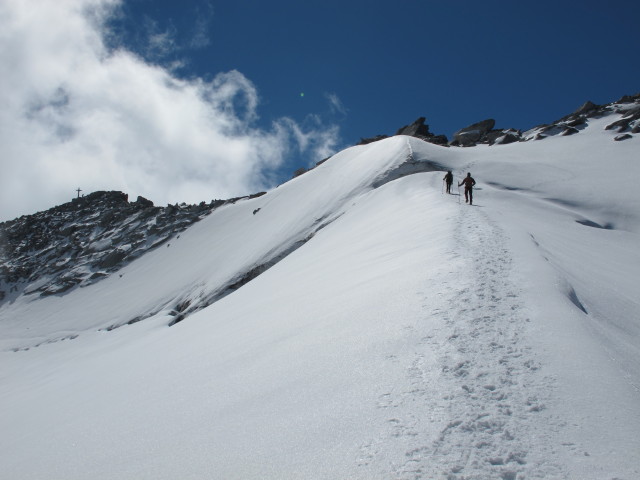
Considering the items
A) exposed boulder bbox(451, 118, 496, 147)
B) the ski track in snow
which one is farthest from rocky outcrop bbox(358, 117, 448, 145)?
the ski track in snow

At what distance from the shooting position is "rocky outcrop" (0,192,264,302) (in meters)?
50.8

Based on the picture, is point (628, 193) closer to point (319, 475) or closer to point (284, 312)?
point (284, 312)

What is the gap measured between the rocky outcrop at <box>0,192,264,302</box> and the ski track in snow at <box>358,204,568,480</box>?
162 ft

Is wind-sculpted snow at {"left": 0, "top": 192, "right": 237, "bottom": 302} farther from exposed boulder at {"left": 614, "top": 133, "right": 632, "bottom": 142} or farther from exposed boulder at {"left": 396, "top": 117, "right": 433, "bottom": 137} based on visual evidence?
exposed boulder at {"left": 614, "top": 133, "right": 632, "bottom": 142}

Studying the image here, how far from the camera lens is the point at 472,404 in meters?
3.49

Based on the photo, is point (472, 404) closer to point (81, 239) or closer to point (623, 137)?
point (623, 137)

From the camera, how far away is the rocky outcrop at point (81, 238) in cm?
5078

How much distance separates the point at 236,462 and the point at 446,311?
121 inches

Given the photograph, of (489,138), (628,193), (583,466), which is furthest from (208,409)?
(489,138)

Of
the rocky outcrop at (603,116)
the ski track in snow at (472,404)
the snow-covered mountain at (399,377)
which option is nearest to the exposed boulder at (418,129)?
the rocky outcrop at (603,116)

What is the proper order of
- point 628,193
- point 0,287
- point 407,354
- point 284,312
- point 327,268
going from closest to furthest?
1. point 407,354
2. point 284,312
3. point 327,268
4. point 628,193
5. point 0,287

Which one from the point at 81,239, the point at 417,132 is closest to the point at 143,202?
the point at 81,239

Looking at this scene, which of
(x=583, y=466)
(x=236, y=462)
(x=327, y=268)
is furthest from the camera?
(x=327, y=268)

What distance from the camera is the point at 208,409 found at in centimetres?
467
